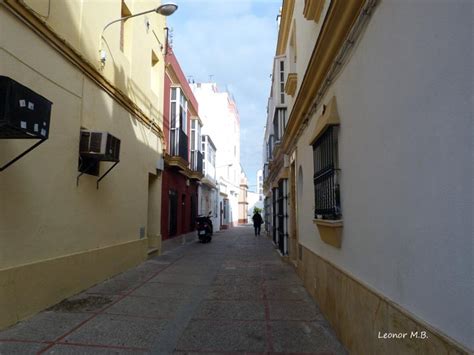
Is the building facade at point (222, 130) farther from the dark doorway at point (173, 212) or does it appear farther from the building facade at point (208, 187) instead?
the dark doorway at point (173, 212)

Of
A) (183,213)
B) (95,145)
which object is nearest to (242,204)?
(183,213)

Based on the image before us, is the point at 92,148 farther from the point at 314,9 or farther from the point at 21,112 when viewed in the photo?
the point at 314,9

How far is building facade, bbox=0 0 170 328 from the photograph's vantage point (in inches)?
180

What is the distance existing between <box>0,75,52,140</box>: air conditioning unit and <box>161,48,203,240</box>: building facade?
7.91 metres

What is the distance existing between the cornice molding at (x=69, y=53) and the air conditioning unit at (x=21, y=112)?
3.94 ft

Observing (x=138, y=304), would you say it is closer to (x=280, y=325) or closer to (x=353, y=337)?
(x=280, y=325)

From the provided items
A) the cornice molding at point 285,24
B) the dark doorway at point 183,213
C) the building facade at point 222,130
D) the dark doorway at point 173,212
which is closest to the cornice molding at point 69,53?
the cornice molding at point 285,24

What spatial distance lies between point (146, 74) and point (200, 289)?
588 centimetres

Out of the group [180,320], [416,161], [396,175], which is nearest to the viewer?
[416,161]

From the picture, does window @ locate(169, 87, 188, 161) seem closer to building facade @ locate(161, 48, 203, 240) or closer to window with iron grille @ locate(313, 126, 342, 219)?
building facade @ locate(161, 48, 203, 240)

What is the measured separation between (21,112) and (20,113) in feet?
0.07

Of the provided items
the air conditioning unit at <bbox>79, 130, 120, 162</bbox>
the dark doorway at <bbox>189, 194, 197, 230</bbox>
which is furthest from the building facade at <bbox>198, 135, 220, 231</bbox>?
the air conditioning unit at <bbox>79, 130, 120, 162</bbox>

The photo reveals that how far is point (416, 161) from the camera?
2477mm

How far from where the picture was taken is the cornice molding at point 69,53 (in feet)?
→ 15.2
